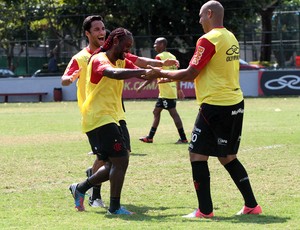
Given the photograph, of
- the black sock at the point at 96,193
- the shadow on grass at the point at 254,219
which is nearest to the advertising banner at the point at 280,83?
the black sock at the point at 96,193

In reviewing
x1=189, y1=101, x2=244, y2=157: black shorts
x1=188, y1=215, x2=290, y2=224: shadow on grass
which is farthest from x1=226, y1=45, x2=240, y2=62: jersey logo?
x1=188, y1=215, x2=290, y2=224: shadow on grass

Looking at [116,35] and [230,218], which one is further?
[116,35]

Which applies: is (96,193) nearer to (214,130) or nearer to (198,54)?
(214,130)

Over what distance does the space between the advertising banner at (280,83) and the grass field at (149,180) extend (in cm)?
1198

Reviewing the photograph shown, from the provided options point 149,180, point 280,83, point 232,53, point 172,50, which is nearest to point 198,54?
point 232,53

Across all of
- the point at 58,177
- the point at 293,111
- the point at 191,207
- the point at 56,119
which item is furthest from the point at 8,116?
the point at 191,207

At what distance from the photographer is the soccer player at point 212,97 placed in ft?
25.9

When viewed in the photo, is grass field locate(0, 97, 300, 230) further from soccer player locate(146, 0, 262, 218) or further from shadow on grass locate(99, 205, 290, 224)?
soccer player locate(146, 0, 262, 218)

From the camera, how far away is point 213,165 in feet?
40.1

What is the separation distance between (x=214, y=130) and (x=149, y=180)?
298cm

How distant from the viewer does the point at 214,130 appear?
794 cm

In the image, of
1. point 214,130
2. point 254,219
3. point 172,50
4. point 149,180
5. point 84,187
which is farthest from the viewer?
point 172,50

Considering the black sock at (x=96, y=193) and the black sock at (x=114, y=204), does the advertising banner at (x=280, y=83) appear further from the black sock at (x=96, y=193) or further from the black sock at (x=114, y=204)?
the black sock at (x=114, y=204)

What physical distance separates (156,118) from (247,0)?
20.7 m
